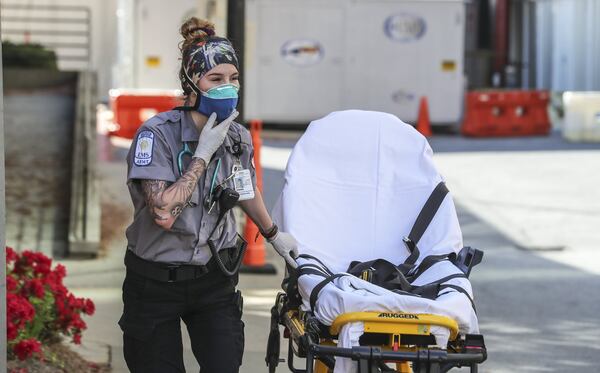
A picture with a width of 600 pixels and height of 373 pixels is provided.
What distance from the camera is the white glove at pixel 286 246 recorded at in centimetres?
532

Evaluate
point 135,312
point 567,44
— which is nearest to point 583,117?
point 567,44

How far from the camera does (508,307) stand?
9.29 meters

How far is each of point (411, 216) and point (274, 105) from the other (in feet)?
57.4

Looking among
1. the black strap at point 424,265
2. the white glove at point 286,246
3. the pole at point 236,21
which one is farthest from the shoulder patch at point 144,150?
the pole at point 236,21

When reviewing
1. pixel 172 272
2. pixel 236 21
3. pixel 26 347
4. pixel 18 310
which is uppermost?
pixel 236 21

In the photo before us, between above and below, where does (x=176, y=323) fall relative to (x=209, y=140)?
below

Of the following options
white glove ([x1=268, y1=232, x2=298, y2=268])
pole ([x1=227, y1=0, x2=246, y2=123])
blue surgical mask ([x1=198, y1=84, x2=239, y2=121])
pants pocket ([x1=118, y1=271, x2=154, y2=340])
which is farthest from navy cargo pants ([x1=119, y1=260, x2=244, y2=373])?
pole ([x1=227, y1=0, x2=246, y2=123])

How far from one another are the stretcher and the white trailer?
16.9 metres

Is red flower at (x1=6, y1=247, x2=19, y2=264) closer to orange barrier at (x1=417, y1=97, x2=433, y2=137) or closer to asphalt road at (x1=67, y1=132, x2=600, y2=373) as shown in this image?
asphalt road at (x1=67, y1=132, x2=600, y2=373)

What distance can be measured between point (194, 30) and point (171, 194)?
2.41ft

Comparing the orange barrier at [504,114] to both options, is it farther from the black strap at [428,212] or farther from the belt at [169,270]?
the belt at [169,270]

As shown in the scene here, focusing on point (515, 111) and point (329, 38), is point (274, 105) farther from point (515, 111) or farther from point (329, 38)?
point (515, 111)

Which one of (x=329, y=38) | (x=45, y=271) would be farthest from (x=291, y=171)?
(x=329, y=38)

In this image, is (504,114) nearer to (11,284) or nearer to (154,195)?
(11,284)
